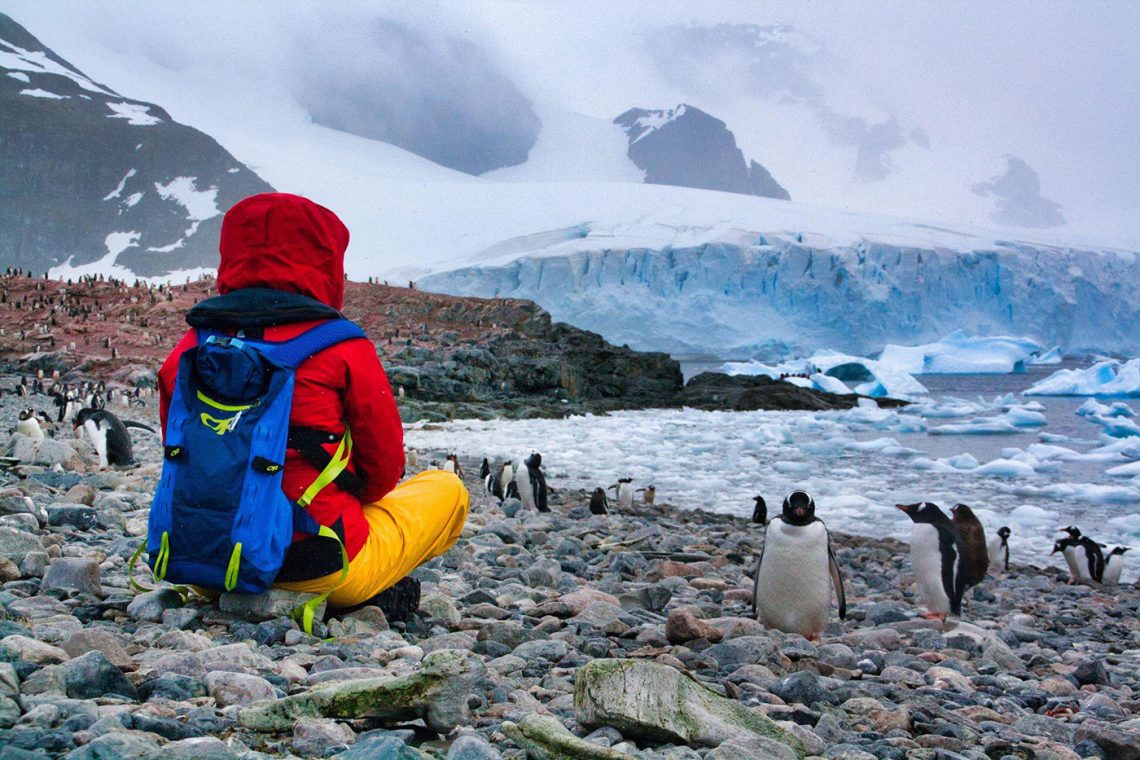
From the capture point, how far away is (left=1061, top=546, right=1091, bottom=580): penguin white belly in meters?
6.47

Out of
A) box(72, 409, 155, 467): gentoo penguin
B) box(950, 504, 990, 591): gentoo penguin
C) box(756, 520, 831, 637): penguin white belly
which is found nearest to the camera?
box(756, 520, 831, 637): penguin white belly

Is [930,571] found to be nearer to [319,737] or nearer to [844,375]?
[319,737]

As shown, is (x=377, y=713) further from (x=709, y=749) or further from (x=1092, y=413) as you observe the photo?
(x=1092, y=413)

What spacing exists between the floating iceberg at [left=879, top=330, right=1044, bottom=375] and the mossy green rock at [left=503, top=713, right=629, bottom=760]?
33.6 m

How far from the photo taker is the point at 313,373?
6.49 feet

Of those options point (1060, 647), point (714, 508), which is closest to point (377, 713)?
point (1060, 647)

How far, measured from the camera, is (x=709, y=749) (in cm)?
150

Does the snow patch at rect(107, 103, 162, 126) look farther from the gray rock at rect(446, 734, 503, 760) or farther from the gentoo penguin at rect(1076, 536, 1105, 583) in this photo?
the gray rock at rect(446, 734, 503, 760)

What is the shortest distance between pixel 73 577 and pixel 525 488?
5586mm

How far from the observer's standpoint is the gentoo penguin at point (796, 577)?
11.1 ft

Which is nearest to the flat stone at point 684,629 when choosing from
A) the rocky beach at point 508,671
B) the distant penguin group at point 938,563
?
the rocky beach at point 508,671

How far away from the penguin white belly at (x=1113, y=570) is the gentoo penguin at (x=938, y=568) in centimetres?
293

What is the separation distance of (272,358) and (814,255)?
35421 mm

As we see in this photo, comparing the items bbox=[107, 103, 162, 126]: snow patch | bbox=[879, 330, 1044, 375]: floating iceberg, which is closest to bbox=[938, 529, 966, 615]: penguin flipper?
bbox=[879, 330, 1044, 375]: floating iceberg
